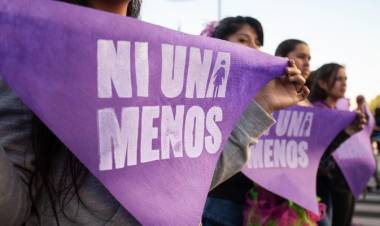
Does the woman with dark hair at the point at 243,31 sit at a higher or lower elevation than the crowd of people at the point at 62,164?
higher

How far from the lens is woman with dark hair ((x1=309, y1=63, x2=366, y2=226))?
107 inches

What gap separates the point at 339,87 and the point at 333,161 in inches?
24.0

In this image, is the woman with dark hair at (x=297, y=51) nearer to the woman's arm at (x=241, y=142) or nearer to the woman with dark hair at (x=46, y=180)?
the woman's arm at (x=241, y=142)

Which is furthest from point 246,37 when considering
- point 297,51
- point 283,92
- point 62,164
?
point 62,164

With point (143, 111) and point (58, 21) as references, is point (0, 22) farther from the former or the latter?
point (143, 111)

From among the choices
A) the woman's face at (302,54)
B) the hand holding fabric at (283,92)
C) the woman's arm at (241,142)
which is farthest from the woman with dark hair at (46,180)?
the woman's face at (302,54)

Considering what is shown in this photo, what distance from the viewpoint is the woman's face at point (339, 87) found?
3.32m

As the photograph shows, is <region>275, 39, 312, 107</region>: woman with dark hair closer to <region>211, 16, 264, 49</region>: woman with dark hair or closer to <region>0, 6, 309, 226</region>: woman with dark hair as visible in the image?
<region>211, 16, 264, 49</region>: woman with dark hair

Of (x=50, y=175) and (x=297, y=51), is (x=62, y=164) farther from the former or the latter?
(x=297, y=51)

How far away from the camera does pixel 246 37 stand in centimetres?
207

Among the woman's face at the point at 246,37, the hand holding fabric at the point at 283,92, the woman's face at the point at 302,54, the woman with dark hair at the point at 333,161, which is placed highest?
the woman's face at the point at 246,37

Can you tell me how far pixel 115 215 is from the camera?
887 millimetres

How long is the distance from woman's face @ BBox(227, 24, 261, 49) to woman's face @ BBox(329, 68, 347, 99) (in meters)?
1.39

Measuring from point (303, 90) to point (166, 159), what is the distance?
518 mm
